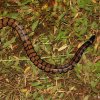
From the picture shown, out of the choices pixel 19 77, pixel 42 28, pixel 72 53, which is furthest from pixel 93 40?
pixel 19 77

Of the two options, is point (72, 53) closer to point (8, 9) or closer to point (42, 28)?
point (42, 28)

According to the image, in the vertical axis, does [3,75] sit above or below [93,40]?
below

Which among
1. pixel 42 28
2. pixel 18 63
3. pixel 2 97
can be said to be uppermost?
pixel 42 28
